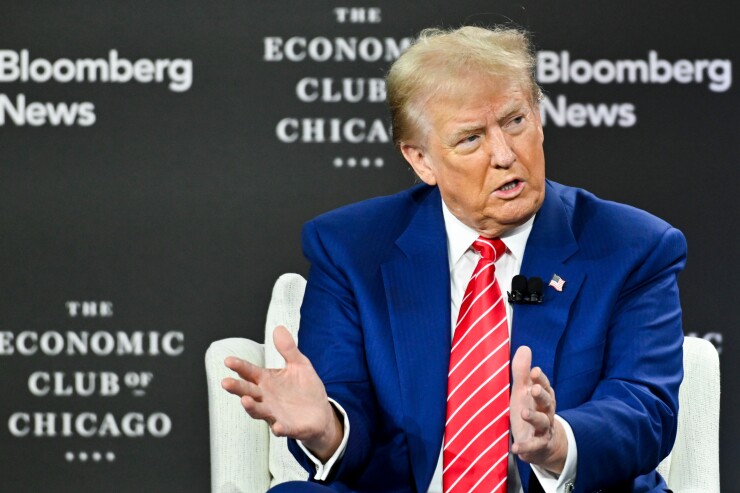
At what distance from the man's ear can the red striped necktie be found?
12.0 inches

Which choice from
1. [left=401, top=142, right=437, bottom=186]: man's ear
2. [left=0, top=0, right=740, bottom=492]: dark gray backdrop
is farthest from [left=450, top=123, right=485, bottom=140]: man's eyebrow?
[left=0, top=0, right=740, bottom=492]: dark gray backdrop

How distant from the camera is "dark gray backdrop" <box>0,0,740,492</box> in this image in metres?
3.77

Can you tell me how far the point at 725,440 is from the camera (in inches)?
151

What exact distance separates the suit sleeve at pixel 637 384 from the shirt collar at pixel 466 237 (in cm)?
25

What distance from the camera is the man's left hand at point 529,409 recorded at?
1853 mm

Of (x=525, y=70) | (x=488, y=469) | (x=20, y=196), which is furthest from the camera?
→ (x=20, y=196)

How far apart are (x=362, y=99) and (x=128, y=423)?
1402 millimetres

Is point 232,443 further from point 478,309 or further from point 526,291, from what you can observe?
point 526,291

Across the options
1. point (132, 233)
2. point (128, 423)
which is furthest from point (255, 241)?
point (128, 423)

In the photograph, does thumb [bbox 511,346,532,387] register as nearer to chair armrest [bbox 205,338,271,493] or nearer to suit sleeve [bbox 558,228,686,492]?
suit sleeve [bbox 558,228,686,492]

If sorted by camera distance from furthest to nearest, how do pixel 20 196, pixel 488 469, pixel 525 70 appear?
pixel 20 196 < pixel 525 70 < pixel 488 469

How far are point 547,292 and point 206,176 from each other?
1.80m

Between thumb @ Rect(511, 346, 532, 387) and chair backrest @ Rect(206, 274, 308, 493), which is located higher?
thumb @ Rect(511, 346, 532, 387)

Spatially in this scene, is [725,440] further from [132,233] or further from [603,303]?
[132,233]
